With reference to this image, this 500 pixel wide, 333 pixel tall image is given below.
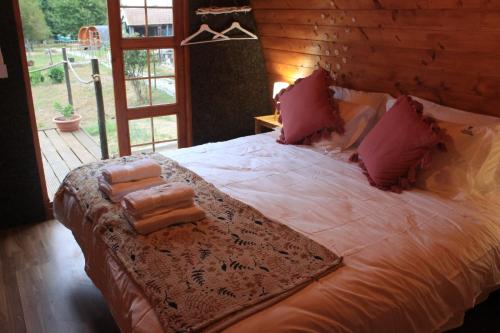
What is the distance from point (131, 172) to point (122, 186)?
3.7 inches

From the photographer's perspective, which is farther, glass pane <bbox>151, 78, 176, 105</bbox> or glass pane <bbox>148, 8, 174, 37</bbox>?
glass pane <bbox>151, 78, 176, 105</bbox>

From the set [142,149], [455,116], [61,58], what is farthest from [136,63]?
[61,58]

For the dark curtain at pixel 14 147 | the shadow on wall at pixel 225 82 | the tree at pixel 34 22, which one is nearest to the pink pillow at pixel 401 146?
the shadow on wall at pixel 225 82

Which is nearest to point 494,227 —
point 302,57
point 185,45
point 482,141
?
point 482,141

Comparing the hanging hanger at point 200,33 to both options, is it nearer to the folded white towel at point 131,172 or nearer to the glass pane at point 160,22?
the glass pane at point 160,22

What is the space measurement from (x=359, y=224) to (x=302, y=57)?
2.17 m

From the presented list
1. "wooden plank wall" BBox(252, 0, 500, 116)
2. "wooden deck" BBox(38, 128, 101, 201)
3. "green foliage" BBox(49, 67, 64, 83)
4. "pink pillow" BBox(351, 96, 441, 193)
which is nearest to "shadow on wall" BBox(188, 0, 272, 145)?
"wooden plank wall" BBox(252, 0, 500, 116)

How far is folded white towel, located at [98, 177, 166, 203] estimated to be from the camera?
204 cm

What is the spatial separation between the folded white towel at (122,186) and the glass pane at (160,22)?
1.92 m

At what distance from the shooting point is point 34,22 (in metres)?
5.62

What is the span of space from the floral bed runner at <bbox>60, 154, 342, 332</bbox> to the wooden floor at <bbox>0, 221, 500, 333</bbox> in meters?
0.65

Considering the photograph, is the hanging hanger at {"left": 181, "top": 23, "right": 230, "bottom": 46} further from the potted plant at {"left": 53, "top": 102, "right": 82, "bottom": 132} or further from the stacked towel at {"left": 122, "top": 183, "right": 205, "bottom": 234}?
the potted plant at {"left": 53, "top": 102, "right": 82, "bottom": 132}

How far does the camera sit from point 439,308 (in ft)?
5.36

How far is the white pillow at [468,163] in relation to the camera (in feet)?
7.04
